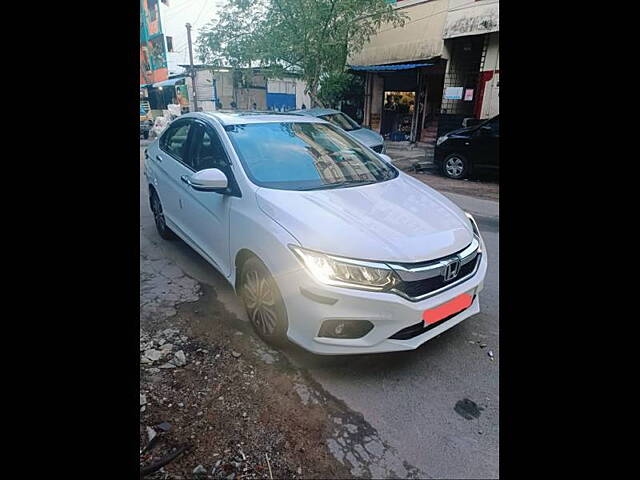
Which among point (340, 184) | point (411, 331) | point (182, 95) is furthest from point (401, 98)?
point (182, 95)

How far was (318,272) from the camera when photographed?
2221 mm

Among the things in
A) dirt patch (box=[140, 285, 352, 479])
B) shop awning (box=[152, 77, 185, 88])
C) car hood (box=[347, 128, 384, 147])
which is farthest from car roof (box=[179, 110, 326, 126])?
shop awning (box=[152, 77, 185, 88])

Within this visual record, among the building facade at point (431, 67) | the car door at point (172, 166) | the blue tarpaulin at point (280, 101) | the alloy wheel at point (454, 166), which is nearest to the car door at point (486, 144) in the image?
the alloy wheel at point (454, 166)

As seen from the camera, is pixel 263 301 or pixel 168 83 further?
pixel 168 83

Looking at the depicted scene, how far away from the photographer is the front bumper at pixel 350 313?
218 cm

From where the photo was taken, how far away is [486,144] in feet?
27.1

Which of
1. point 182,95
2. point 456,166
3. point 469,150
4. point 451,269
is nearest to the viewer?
point 451,269

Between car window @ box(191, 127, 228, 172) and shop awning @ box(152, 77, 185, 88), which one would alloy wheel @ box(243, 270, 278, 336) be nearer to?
car window @ box(191, 127, 228, 172)

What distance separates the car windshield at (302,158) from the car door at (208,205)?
189 mm

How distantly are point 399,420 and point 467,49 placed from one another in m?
13.0

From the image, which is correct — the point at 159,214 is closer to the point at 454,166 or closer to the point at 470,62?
the point at 454,166

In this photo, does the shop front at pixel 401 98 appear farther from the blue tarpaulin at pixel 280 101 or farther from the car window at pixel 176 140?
the car window at pixel 176 140

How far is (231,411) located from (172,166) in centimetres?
267
